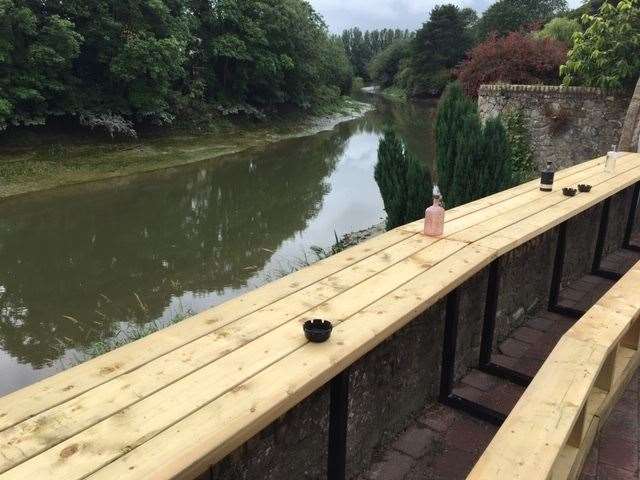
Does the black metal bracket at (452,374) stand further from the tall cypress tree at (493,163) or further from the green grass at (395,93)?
the green grass at (395,93)

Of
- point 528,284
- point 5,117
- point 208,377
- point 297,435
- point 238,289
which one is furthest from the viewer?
point 5,117

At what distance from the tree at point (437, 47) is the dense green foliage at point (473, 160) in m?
34.3

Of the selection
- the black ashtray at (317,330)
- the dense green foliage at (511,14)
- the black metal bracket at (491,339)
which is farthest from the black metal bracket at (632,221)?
Answer: the dense green foliage at (511,14)

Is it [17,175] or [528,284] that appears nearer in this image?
[528,284]

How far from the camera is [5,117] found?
45.8ft

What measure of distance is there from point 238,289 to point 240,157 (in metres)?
11.3

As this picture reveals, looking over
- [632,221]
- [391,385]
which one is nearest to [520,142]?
[632,221]

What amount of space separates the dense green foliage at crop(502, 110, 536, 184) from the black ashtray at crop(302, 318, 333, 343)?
870 centimetres

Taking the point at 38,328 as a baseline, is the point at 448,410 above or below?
above

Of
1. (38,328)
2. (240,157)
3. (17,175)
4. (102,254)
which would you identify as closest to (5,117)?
(17,175)

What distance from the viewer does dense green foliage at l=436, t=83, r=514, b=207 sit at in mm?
5691

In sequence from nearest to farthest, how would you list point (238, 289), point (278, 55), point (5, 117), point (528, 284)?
point (528, 284), point (238, 289), point (5, 117), point (278, 55)

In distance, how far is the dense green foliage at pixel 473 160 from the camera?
18.7ft

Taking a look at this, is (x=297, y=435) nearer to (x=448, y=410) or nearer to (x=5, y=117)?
(x=448, y=410)
